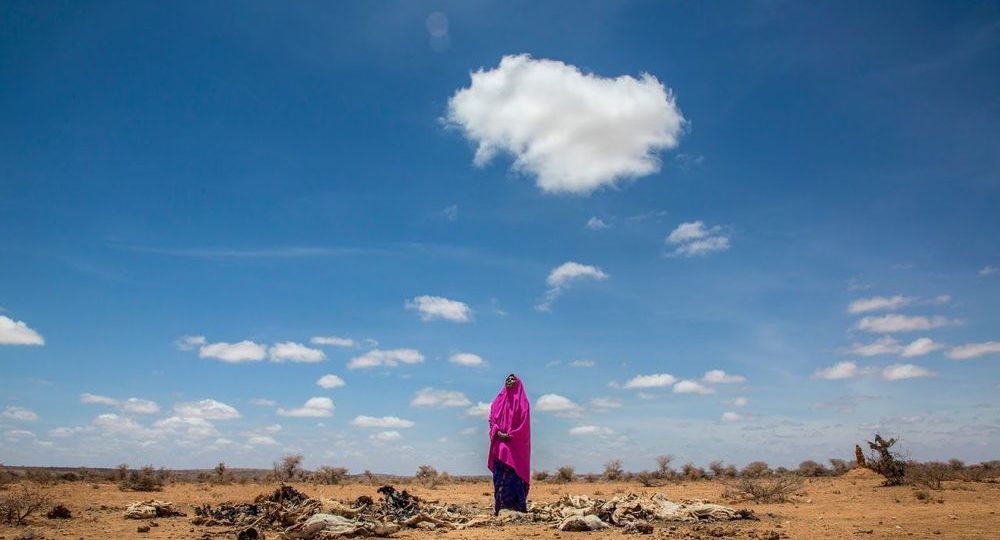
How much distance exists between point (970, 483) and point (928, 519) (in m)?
12.9

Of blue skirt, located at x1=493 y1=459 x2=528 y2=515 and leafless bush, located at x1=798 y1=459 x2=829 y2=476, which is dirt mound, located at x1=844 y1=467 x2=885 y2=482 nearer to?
leafless bush, located at x1=798 y1=459 x2=829 y2=476

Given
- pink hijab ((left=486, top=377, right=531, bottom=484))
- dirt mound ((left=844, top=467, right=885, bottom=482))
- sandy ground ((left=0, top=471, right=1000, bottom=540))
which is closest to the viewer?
sandy ground ((left=0, top=471, right=1000, bottom=540))

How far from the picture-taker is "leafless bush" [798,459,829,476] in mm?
32594

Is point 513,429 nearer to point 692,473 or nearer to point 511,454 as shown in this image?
point 511,454

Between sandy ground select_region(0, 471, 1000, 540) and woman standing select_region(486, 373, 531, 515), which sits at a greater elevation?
woman standing select_region(486, 373, 531, 515)

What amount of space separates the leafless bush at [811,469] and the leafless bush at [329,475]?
23.9m

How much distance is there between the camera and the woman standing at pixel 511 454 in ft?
45.3

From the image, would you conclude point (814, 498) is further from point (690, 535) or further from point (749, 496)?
point (690, 535)

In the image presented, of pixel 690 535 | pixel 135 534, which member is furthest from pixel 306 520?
pixel 690 535

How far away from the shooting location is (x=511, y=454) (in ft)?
45.2

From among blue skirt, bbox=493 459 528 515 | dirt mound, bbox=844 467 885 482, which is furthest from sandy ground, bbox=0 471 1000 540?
dirt mound, bbox=844 467 885 482

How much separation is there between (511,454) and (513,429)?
0.54 m

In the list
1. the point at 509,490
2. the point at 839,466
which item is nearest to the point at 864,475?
the point at 839,466

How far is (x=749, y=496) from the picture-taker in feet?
61.3
